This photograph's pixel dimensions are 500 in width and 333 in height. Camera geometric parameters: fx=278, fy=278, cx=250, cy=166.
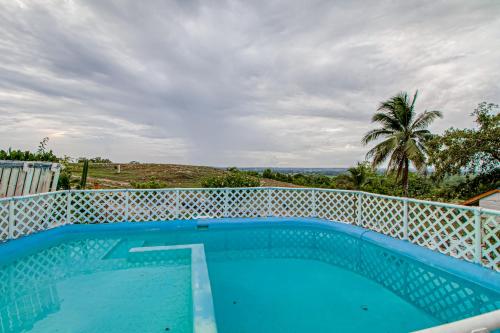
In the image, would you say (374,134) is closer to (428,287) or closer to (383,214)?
(383,214)

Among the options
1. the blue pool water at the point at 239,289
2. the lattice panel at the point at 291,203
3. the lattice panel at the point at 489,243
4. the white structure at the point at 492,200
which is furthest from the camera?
the white structure at the point at 492,200

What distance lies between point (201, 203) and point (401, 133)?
29.5 feet

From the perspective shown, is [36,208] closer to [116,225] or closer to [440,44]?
[116,225]

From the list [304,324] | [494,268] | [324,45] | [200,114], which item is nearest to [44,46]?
[200,114]

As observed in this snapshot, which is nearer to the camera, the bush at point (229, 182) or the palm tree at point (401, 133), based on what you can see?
the bush at point (229, 182)

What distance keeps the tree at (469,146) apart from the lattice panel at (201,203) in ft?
30.8

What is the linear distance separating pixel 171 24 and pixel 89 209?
493 cm

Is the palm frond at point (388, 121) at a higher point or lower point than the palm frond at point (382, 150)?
higher

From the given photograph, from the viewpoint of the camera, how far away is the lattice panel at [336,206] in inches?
280

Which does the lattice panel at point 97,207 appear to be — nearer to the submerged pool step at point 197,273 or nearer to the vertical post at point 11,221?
the vertical post at point 11,221

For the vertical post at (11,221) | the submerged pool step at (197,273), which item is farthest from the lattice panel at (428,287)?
the vertical post at (11,221)

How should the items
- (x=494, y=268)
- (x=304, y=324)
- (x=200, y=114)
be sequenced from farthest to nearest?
(x=200, y=114), (x=494, y=268), (x=304, y=324)

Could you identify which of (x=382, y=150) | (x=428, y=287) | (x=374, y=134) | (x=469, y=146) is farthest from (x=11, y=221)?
(x=469, y=146)

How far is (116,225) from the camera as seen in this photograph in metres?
6.75
